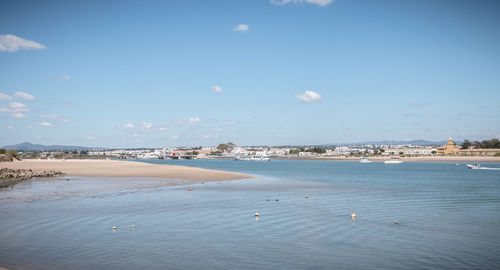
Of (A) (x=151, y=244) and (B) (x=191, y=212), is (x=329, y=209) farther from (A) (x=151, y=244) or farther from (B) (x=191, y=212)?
(A) (x=151, y=244)

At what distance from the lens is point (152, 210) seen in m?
21.7

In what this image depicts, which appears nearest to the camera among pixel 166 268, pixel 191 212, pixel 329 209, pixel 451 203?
pixel 166 268

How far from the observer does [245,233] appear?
1622cm

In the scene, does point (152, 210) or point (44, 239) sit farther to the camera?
point (152, 210)

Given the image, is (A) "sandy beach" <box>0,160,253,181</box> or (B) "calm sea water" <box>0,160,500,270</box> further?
A: (A) "sandy beach" <box>0,160,253,181</box>

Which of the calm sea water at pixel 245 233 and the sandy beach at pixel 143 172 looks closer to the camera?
the calm sea water at pixel 245 233

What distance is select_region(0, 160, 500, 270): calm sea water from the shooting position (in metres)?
12.3

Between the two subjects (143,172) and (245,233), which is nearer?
(245,233)

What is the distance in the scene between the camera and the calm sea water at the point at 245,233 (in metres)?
12.3

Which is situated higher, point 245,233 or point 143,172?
point 143,172

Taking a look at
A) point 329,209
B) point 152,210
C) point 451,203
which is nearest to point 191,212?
point 152,210

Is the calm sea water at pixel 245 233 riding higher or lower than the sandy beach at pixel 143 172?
lower

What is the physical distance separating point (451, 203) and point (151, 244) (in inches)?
777

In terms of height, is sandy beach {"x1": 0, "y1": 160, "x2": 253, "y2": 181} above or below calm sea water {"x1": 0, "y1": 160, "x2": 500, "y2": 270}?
above
